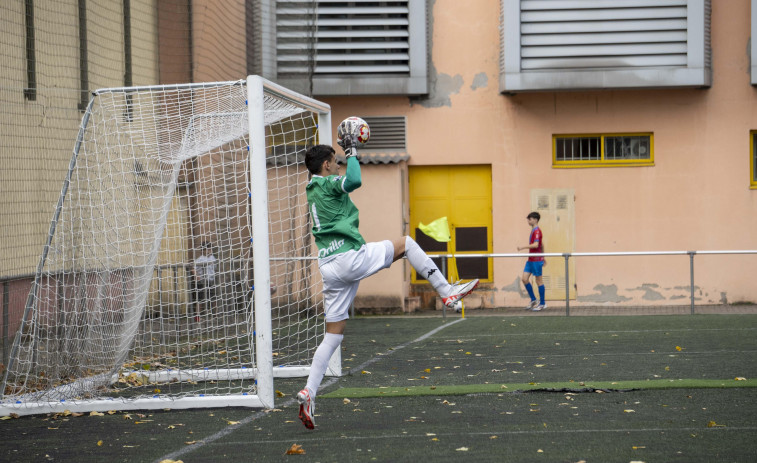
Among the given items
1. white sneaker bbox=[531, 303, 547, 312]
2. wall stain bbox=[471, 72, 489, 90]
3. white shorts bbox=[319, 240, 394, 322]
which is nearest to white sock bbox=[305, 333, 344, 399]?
white shorts bbox=[319, 240, 394, 322]

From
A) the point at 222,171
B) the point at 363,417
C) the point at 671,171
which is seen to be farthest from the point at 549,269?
the point at 363,417

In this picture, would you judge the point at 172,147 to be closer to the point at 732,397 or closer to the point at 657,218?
the point at 732,397

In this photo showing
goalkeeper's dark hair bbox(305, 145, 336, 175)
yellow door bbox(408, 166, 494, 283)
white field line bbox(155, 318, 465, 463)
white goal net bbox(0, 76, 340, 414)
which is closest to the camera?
white field line bbox(155, 318, 465, 463)

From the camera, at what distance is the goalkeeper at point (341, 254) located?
6977 mm

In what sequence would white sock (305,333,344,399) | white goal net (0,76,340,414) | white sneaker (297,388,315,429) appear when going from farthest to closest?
white goal net (0,76,340,414), white sock (305,333,344,399), white sneaker (297,388,315,429)

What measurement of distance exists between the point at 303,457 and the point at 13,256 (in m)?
5.50

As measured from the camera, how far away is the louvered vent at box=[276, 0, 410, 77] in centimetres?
1808

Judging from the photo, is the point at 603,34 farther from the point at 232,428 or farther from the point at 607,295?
the point at 232,428

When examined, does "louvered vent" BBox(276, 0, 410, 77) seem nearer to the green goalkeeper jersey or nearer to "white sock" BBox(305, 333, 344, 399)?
the green goalkeeper jersey

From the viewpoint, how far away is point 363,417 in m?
7.10

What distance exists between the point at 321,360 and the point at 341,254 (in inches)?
31.5

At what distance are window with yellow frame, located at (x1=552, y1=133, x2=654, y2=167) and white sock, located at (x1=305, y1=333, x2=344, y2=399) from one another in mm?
12490

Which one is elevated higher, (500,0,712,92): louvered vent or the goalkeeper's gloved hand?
(500,0,712,92): louvered vent

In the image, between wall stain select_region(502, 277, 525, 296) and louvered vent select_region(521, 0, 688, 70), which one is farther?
wall stain select_region(502, 277, 525, 296)
